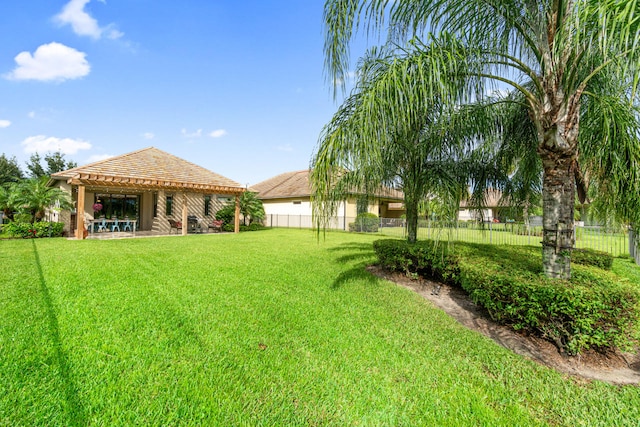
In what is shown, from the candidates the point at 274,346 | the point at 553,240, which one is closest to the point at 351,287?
the point at 274,346

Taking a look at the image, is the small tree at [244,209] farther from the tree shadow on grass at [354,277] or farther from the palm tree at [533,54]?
the palm tree at [533,54]

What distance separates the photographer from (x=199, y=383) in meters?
2.62

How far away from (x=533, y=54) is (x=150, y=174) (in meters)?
17.6

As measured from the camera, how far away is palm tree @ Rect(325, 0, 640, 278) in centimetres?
354

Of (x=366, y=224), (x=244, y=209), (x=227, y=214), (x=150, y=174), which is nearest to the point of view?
(x=150, y=174)

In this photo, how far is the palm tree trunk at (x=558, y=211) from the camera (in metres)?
3.66

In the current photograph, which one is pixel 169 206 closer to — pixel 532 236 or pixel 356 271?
pixel 356 271

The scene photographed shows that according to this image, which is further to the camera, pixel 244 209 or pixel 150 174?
pixel 244 209

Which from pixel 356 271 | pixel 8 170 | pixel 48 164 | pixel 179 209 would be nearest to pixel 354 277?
pixel 356 271

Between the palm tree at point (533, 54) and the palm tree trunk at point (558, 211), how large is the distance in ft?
0.03

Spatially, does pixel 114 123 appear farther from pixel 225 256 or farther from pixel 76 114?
pixel 225 256

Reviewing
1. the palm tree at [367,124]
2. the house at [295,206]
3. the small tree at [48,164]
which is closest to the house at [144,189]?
the house at [295,206]

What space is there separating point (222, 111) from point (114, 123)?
305 inches

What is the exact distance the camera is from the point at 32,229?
1298 centimetres
